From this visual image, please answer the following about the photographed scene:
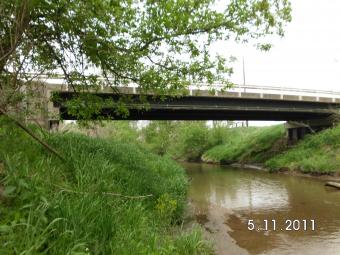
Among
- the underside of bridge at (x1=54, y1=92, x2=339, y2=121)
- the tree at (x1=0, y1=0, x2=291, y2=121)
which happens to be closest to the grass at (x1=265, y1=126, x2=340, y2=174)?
the underside of bridge at (x1=54, y1=92, x2=339, y2=121)

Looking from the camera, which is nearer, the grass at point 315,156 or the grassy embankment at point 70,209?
the grassy embankment at point 70,209

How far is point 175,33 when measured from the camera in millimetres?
8133

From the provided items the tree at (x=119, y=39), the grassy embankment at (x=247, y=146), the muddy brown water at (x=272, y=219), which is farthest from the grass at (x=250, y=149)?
the tree at (x=119, y=39)

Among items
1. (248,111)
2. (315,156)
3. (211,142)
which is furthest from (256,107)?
(211,142)

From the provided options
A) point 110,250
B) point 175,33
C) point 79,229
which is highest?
point 175,33

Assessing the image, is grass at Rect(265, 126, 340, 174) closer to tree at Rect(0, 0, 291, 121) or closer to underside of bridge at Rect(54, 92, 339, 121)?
underside of bridge at Rect(54, 92, 339, 121)

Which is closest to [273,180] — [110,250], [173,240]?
[173,240]

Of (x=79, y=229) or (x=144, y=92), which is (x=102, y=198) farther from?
(x=144, y=92)

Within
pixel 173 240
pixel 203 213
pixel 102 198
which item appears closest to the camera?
pixel 102 198

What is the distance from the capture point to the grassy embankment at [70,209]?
14.6ft

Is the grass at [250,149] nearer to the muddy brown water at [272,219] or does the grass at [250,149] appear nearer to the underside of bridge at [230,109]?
the underside of bridge at [230,109]

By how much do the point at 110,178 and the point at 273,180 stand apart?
19293 mm

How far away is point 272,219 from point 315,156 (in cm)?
1806

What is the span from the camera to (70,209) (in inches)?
196
